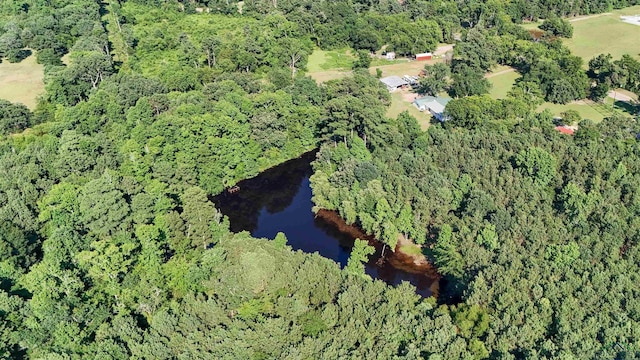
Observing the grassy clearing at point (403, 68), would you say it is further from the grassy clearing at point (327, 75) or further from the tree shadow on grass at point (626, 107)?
the tree shadow on grass at point (626, 107)

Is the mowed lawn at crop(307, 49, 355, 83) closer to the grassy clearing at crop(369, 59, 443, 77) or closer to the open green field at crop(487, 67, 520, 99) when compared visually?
the grassy clearing at crop(369, 59, 443, 77)

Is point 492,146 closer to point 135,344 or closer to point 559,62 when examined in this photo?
point 559,62

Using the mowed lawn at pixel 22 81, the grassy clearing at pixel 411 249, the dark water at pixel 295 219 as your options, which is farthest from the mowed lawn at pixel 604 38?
the mowed lawn at pixel 22 81

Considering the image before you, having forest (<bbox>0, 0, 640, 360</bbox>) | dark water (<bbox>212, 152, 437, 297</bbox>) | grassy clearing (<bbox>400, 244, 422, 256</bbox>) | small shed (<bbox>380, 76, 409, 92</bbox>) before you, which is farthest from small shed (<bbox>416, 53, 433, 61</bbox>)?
grassy clearing (<bbox>400, 244, 422, 256</bbox>)

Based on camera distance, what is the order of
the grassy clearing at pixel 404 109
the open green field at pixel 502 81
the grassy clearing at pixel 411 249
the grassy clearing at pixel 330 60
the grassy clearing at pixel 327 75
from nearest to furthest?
the grassy clearing at pixel 411 249, the grassy clearing at pixel 404 109, the open green field at pixel 502 81, the grassy clearing at pixel 327 75, the grassy clearing at pixel 330 60

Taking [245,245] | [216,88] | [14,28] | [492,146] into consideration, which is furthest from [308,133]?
[14,28]
